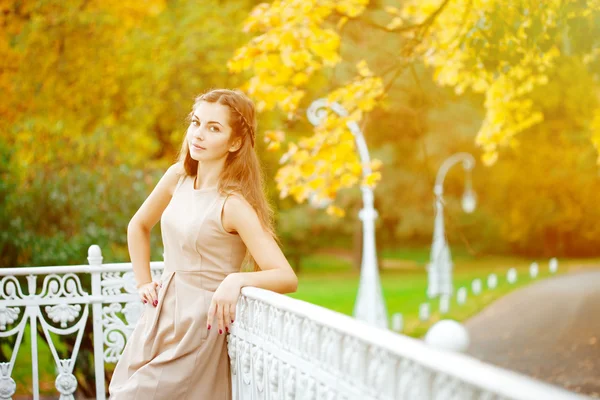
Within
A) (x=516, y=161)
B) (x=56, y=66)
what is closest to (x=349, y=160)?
(x=56, y=66)

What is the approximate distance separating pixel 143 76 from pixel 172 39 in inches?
80.4

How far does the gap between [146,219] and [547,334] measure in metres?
14.1

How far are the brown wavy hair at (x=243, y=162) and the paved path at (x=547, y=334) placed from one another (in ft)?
20.7

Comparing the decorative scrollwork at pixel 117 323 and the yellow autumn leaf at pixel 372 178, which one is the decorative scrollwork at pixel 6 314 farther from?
the yellow autumn leaf at pixel 372 178

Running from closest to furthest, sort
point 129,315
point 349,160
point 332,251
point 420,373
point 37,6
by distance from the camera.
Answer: point 420,373 → point 129,315 → point 349,160 → point 37,6 → point 332,251

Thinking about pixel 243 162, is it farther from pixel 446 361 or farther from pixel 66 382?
pixel 66 382

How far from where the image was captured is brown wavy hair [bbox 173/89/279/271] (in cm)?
320

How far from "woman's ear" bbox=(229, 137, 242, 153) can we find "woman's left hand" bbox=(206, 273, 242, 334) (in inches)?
21.4

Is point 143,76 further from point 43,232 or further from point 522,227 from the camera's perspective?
point 522,227

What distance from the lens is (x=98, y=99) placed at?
56.5ft

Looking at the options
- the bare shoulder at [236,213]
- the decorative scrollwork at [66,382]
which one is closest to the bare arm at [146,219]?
the bare shoulder at [236,213]

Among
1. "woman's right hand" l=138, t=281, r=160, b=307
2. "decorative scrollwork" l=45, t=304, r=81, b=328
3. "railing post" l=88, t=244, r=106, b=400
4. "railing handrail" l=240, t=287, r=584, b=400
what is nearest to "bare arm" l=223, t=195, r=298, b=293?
"railing handrail" l=240, t=287, r=584, b=400

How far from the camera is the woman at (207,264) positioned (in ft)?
9.98

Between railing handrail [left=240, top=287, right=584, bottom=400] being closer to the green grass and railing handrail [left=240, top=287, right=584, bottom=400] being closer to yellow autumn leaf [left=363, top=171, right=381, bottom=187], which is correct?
yellow autumn leaf [left=363, top=171, right=381, bottom=187]
